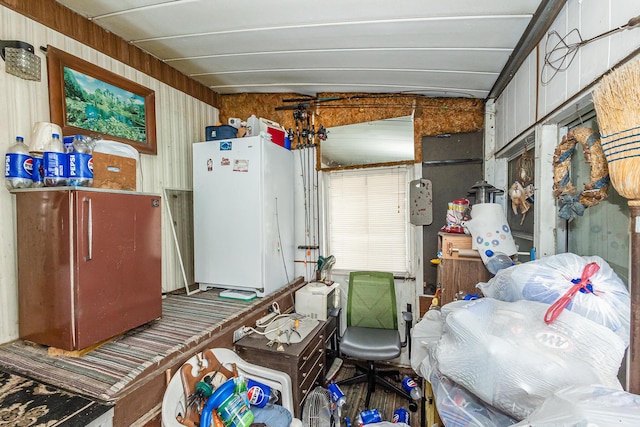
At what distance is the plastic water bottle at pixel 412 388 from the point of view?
2.30 meters

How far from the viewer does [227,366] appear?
1.75 m

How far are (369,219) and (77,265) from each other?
245cm

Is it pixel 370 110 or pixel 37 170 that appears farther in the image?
pixel 370 110

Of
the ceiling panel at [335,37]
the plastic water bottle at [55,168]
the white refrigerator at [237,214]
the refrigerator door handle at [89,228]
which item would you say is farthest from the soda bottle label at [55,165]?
the white refrigerator at [237,214]

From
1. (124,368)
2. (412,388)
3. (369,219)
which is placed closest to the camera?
(124,368)

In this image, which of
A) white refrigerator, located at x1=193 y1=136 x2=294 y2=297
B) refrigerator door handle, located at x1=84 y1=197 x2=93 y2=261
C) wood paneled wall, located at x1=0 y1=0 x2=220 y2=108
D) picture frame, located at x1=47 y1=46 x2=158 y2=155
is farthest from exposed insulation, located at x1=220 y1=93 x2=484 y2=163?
refrigerator door handle, located at x1=84 y1=197 x2=93 y2=261

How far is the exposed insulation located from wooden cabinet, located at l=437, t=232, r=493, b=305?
110 centimetres

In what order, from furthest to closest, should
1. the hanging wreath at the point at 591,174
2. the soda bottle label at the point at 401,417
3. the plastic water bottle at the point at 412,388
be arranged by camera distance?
1. the plastic water bottle at the point at 412,388
2. the soda bottle label at the point at 401,417
3. the hanging wreath at the point at 591,174

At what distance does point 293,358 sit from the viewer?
183cm

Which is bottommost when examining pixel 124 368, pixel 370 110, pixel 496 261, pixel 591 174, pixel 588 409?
pixel 124 368

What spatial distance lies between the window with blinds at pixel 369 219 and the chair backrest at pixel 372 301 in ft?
0.76

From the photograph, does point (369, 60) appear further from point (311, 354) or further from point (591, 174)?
point (311, 354)

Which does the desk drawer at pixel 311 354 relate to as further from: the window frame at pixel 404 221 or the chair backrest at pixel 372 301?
the window frame at pixel 404 221

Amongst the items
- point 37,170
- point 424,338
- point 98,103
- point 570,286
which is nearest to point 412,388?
point 424,338
